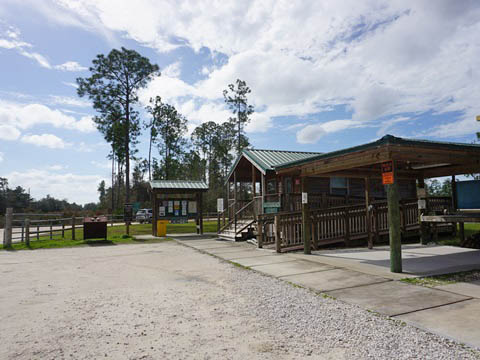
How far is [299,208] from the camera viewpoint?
46.7 ft

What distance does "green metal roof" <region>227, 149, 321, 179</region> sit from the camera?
13.9 metres

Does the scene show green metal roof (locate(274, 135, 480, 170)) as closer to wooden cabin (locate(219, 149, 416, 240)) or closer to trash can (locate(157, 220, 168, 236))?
→ wooden cabin (locate(219, 149, 416, 240))

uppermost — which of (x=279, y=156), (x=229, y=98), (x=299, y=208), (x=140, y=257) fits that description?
(x=229, y=98)

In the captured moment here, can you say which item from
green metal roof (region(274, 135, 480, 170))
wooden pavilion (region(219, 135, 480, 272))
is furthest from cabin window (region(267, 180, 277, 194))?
green metal roof (region(274, 135, 480, 170))

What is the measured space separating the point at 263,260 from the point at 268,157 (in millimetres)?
6768

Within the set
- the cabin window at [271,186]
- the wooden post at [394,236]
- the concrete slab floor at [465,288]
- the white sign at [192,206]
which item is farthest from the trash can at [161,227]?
the concrete slab floor at [465,288]

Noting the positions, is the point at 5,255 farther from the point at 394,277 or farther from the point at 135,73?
the point at 135,73

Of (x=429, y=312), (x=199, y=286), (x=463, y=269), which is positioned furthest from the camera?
(x=463, y=269)

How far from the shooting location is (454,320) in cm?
413

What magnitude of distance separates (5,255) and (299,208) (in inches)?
466

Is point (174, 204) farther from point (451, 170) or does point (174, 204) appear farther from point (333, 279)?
point (451, 170)

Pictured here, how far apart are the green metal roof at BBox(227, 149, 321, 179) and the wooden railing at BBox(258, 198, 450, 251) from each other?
90.2 inches

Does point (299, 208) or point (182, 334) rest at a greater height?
point (299, 208)

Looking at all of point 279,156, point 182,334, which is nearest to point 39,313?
point 182,334
